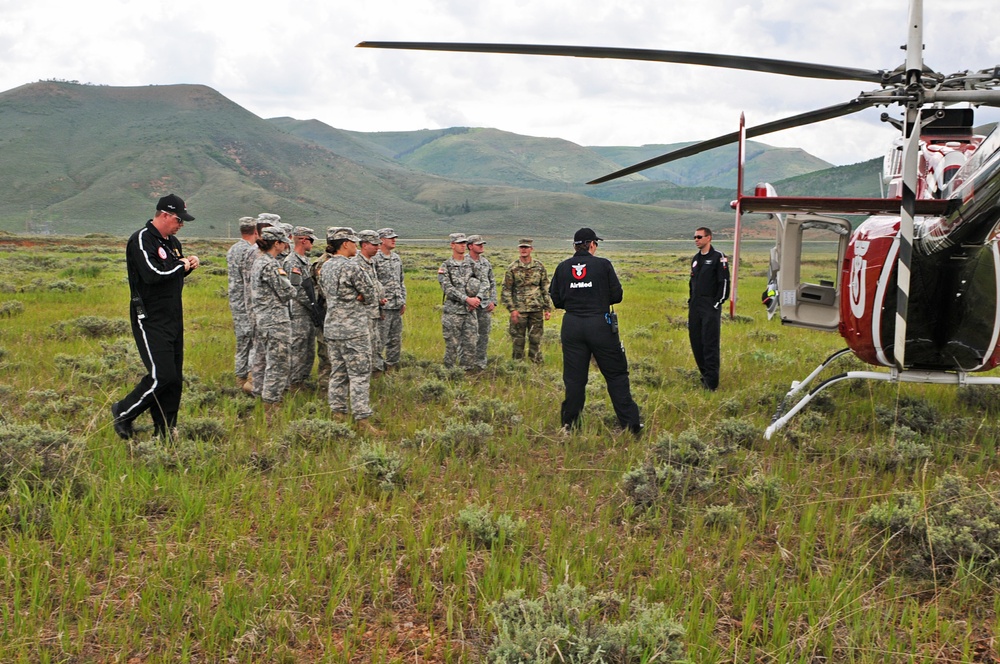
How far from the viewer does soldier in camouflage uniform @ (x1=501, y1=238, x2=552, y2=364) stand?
34.6ft

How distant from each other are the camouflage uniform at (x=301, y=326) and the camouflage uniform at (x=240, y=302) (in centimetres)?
64

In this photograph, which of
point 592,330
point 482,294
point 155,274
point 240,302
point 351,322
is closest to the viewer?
point 155,274

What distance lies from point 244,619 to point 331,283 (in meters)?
4.30

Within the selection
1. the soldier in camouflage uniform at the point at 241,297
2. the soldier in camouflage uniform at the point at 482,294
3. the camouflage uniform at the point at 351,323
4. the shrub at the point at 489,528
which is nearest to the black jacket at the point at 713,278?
the soldier in camouflage uniform at the point at 482,294

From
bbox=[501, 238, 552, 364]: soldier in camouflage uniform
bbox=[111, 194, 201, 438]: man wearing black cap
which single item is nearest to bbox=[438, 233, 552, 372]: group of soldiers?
bbox=[501, 238, 552, 364]: soldier in camouflage uniform

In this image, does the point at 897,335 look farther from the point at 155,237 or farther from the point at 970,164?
the point at 155,237

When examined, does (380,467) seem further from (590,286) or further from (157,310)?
(590,286)

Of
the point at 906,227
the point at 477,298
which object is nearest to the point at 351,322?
the point at 477,298

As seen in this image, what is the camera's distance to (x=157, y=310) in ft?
19.3

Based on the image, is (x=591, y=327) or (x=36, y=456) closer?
(x=36, y=456)

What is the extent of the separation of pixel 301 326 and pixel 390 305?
175 cm

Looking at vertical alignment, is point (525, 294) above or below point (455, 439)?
above

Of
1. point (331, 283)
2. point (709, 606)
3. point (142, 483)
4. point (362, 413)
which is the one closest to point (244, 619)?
point (142, 483)

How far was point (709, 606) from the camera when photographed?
377 centimetres
